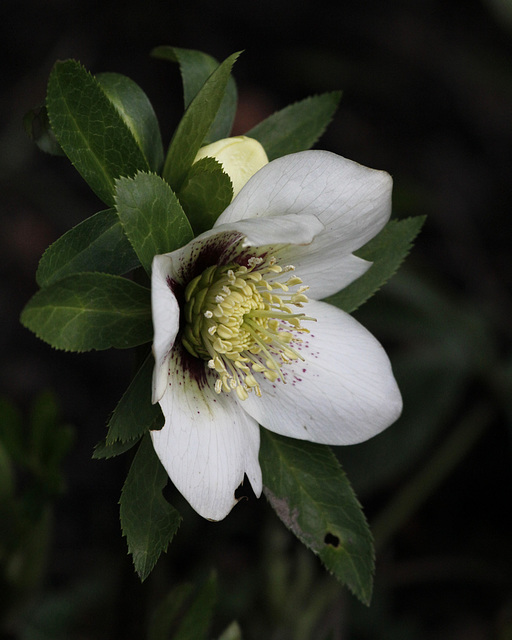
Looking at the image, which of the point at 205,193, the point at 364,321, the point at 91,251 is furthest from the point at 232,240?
the point at 364,321

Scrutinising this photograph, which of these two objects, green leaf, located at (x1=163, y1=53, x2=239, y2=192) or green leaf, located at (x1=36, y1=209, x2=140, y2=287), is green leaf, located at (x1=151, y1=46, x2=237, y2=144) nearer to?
green leaf, located at (x1=163, y1=53, x2=239, y2=192)

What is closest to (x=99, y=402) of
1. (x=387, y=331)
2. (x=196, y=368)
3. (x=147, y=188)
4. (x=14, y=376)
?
(x=14, y=376)

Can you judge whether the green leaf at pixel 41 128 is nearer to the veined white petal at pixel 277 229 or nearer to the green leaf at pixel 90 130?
the green leaf at pixel 90 130

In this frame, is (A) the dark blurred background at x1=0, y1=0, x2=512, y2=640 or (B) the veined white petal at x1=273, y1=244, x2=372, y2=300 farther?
(A) the dark blurred background at x1=0, y1=0, x2=512, y2=640

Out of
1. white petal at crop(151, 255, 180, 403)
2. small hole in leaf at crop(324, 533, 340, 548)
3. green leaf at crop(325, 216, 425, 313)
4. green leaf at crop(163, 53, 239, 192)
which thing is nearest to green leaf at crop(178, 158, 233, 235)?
green leaf at crop(163, 53, 239, 192)

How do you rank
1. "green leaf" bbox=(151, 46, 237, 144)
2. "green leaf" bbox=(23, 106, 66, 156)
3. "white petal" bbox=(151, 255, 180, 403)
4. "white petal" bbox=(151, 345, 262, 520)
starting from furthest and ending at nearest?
"green leaf" bbox=(151, 46, 237, 144) → "green leaf" bbox=(23, 106, 66, 156) → "white petal" bbox=(151, 345, 262, 520) → "white petal" bbox=(151, 255, 180, 403)

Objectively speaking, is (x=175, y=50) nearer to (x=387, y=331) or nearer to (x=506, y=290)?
(x=387, y=331)

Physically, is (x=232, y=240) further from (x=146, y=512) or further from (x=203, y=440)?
(x=146, y=512)

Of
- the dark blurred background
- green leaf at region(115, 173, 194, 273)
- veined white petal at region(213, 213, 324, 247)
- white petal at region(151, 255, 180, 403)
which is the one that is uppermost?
veined white petal at region(213, 213, 324, 247)
